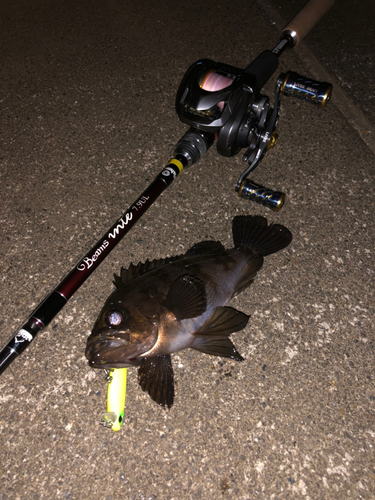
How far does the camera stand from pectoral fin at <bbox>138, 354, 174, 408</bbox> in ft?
6.40

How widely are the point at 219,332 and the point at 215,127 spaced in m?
1.10

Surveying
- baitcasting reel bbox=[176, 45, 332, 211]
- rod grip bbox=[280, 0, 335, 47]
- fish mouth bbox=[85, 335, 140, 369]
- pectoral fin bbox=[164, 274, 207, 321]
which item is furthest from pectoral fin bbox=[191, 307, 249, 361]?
rod grip bbox=[280, 0, 335, 47]

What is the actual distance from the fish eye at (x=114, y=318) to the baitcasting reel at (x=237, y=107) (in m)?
1.10

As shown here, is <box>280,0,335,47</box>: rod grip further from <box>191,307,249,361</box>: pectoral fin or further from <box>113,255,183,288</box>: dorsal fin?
<box>191,307,249,361</box>: pectoral fin

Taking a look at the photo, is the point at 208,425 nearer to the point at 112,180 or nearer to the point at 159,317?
the point at 159,317

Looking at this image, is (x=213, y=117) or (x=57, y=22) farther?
(x=57, y=22)

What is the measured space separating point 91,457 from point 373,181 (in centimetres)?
256

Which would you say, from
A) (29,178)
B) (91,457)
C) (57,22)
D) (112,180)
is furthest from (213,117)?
(57,22)

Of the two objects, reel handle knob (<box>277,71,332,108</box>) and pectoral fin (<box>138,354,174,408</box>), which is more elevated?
reel handle knob (<box>277,71,332,108</box>)

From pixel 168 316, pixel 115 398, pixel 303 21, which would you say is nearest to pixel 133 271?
pixel 168 316

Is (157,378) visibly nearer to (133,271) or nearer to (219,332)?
(219,332)

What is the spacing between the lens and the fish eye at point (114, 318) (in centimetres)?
175

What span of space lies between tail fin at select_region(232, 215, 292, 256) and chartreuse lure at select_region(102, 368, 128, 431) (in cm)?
97

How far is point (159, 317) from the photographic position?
73.4 inches
